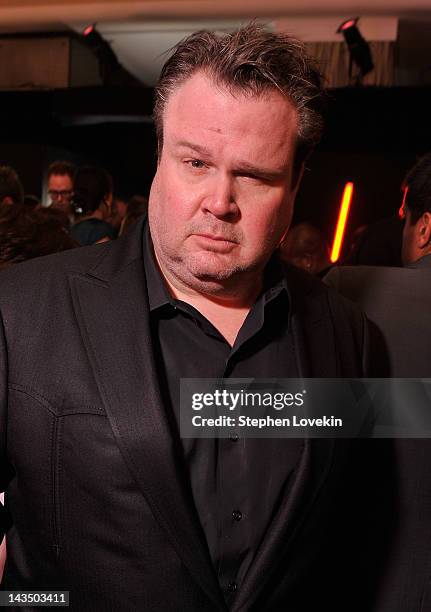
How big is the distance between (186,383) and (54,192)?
3.28 metres

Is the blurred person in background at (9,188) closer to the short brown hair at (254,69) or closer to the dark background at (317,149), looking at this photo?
the short brown hair at (254,69)

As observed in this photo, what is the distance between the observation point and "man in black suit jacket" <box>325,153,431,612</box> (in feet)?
4.58

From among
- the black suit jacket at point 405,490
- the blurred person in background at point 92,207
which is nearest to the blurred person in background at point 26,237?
the black suit jacket at point 405,490

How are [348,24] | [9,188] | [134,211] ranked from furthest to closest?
[348,24] < [134,211] < [9,188]

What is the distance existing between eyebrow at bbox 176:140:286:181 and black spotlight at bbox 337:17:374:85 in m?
5.21

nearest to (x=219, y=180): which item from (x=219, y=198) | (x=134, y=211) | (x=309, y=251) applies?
(x=219, y=198)

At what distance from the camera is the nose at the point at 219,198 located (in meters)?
1.08

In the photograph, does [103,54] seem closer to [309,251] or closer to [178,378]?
[309,251]

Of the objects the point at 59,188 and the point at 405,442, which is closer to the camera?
the point at 405,442

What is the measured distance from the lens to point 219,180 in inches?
42.7

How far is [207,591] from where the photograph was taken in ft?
3.52

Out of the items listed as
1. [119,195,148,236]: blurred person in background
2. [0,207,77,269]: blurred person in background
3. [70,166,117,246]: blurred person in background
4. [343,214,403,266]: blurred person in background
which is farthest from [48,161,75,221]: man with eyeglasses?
[0,207,77,269]: blurred person in background

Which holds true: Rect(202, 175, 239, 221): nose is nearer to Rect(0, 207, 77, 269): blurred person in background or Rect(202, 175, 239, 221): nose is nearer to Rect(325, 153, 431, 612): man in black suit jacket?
Rect(325, 153, 431, 612): man in black suit jacket

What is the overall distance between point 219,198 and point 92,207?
2.27m
